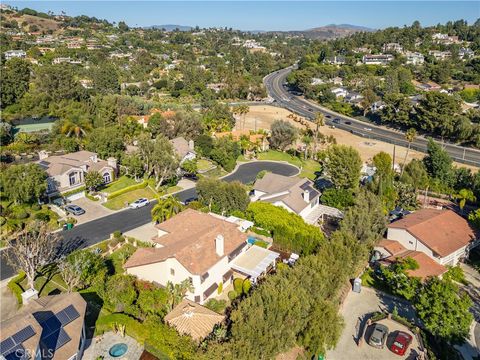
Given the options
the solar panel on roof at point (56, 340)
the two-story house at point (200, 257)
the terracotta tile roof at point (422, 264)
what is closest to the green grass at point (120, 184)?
the two-story house at point (200, 257)

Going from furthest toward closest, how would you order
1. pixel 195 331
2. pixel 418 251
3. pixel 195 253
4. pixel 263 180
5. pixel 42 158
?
1. pixel 42 158
2. pixel 263 180
3. pixel 418 251
4. pixel 195 253
5. pixel 195 331

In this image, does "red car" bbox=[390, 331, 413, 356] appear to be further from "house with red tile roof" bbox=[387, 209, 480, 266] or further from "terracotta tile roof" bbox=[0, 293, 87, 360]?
"terracotta tile roof" bbox=[0, 293, 87, 360]

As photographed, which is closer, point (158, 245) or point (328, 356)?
point (328, 356)

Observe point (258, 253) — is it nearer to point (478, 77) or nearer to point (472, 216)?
point (472, 216)

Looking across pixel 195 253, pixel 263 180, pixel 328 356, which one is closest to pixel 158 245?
pixel 195 253

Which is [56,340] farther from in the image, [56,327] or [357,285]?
[357,285]

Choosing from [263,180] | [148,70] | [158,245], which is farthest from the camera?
[148,70]

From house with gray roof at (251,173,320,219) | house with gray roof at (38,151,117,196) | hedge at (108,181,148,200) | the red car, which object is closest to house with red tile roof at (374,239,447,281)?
the red car

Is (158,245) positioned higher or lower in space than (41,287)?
higher
